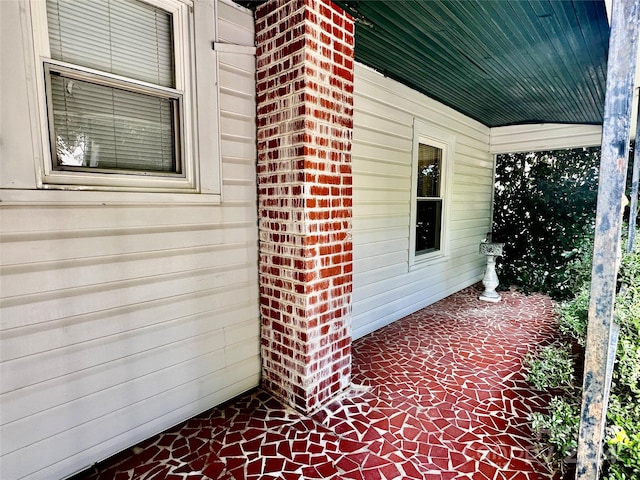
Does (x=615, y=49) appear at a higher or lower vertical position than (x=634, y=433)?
higher

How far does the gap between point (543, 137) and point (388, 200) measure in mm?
3568

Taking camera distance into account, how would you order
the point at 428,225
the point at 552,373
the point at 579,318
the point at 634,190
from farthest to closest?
1. the point at 428,225
2. the point at 634,190
3. the point at 579,318
4. the point at 552,373

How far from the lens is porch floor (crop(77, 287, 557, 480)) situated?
183 centimetres

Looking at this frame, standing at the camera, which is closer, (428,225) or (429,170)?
(429,170)

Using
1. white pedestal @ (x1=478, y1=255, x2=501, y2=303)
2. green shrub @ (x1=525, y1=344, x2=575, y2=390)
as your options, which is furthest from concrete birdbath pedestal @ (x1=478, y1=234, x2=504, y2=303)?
green shrub @ (x1=525, y1=344, x2=575, y2=390)

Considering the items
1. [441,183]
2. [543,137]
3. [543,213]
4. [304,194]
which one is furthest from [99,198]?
[543,213]

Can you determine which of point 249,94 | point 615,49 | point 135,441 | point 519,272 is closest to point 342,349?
point 135,441

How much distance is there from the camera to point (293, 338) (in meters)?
2.32

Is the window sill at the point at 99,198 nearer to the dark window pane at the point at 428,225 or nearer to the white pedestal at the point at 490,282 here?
the dark window pane at the point at 428,225

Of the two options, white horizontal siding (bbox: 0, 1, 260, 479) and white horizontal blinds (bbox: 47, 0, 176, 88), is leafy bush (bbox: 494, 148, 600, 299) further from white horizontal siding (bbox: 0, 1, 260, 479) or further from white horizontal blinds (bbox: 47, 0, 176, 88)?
white horizontal blinds (bbox: 47, 0, 176, 88)

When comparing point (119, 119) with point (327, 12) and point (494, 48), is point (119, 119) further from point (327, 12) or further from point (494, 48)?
point (494, 48)

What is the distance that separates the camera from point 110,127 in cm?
185

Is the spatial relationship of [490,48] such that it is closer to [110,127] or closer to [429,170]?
[429,170]

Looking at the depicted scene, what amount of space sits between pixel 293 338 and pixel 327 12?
7.18ft
